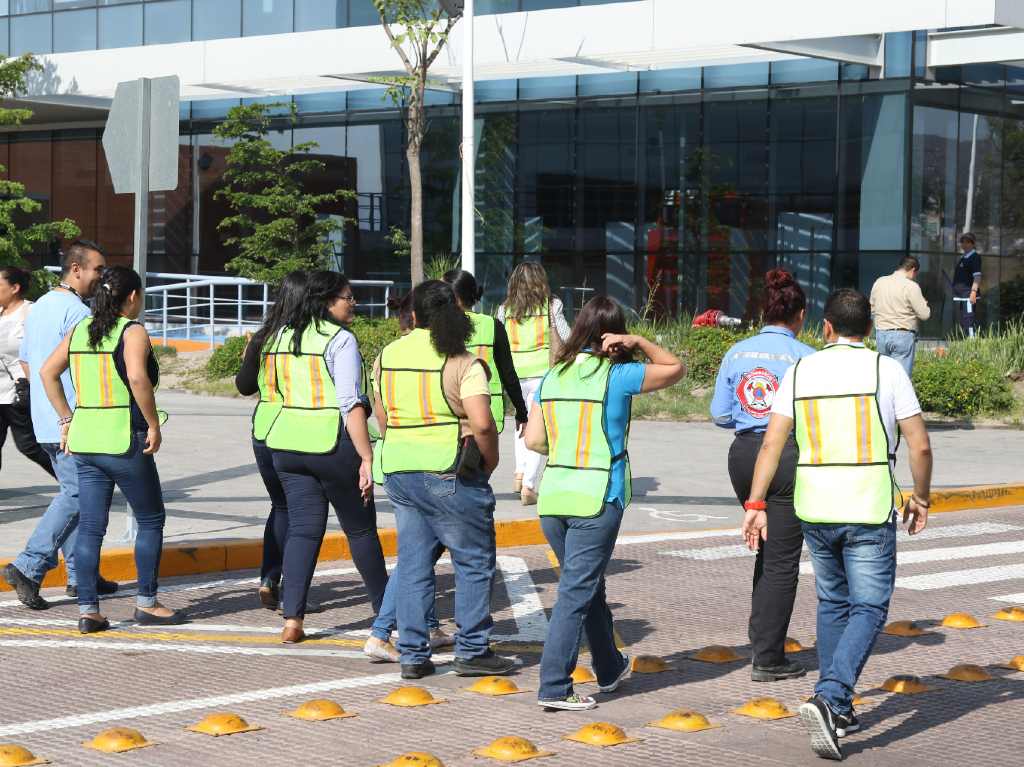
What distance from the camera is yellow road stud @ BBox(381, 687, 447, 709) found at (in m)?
6.48

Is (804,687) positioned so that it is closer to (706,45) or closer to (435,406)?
(435,406)

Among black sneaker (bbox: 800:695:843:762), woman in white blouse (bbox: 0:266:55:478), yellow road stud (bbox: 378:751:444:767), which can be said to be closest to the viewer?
yellow road stud (bbox: 378:751:444:767)

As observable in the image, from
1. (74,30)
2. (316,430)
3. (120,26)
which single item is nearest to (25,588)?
(316,430)

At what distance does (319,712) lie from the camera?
6.26 m

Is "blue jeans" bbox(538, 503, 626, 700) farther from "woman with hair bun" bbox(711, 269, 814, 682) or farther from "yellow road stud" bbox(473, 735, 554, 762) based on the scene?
"woman with hair bun" bbox(711, 269, 814, 682)

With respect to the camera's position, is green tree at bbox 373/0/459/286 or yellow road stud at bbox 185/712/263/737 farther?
green tree at bbox 373/0/459/286

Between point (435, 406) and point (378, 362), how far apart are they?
0.44 metres

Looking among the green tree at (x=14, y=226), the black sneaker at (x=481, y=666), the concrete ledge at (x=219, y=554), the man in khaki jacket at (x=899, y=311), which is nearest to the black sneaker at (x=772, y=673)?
the black sneaker at (x=481, y=666)

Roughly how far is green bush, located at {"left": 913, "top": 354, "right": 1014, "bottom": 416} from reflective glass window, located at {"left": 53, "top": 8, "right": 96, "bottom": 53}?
24.3 meters

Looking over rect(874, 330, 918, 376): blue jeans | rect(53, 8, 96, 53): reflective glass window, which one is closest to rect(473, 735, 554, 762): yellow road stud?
rect(874, 330, 918, 376): blue jeans

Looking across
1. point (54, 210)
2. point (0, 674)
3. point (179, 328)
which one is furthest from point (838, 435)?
point (54, 210)

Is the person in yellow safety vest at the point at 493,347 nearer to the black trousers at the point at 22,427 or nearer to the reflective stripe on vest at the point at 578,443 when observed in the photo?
the reflective stripe on vest at the point at 578,443

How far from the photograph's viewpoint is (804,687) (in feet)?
22.7

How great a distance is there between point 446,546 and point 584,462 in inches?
39.5
